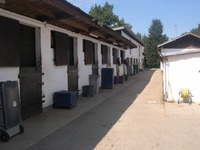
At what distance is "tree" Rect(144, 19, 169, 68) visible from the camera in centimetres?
4466

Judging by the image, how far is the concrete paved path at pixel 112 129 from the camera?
357 cm

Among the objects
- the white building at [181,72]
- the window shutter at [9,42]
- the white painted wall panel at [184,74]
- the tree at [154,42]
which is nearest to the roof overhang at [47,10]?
the window shutter at [9,42]

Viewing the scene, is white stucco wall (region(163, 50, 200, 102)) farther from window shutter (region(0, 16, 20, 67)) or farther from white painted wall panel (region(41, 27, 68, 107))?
window shutter (region(0, 16, 20, 67))

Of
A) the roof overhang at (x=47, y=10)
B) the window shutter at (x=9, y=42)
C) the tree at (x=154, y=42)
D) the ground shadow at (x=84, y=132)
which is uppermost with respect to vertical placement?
the tree at (x=154, y=42)

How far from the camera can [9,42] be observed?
4.55 m

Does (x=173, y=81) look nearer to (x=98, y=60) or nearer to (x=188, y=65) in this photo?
(x=188, y=65)

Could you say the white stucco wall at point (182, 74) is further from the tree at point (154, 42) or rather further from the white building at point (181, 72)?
the tree at point (154, 42)

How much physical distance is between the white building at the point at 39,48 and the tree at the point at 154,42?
3866 centimetres

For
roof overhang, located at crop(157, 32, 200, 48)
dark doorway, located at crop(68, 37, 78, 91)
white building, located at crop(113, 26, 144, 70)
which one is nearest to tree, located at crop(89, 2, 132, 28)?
white building, located at crop(113, 26, 144, 70)

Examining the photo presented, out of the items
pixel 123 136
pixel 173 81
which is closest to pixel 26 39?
pixel 123 136

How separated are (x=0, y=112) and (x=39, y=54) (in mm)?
2555

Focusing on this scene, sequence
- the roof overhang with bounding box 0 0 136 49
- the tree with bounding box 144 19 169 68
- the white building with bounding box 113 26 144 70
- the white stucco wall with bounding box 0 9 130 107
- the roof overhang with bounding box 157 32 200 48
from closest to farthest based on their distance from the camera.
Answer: the roof overhang with bounding box 0 0 136 49
the white stucco wall with bounding box 0 9 130 107
the roof overhang with bounding box 157 32 200 48
the white building with bounding box 113 26 144 70
the tree with bounding box 144 19 169 68

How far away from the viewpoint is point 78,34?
8430 mm

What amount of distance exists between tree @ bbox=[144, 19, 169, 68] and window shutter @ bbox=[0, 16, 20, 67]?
42.6 m
